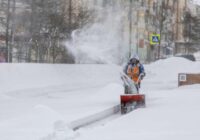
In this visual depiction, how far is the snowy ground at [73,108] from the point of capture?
914 cm

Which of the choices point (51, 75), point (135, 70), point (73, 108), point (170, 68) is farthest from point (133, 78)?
A: point (170, 68)

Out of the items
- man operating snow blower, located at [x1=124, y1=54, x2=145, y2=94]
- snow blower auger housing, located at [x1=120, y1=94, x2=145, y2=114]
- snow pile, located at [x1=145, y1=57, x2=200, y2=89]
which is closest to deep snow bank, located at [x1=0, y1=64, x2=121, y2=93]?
man operating snow blower, located at [x1=124, y1=54, x2=145, y2=94]

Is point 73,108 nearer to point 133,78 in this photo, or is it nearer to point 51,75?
point 133,78

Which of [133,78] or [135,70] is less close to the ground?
[135,70]

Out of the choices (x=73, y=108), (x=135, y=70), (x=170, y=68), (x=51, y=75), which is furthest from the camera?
(x=170, y=68)

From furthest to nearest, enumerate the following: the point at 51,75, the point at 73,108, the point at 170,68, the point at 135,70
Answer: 1. the point at 170,68
2. the point at 51,75
3. the point at 135,70
4. the point at 73,108

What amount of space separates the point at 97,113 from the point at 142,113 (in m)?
1.39

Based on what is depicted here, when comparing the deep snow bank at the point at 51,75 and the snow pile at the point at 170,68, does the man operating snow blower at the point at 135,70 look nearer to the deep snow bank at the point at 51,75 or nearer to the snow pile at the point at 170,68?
→ the deep snow bank at the point at 51,75

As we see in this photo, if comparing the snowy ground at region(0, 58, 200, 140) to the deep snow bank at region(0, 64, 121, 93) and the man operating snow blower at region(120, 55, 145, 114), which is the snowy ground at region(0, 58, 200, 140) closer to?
the deep snow bank at region(0, 64, 121, 93)

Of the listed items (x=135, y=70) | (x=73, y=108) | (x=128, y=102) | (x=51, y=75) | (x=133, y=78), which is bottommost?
(x=73, y=108)

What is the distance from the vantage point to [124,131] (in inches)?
381

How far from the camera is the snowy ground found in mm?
9141

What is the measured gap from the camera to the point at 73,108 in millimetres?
14867

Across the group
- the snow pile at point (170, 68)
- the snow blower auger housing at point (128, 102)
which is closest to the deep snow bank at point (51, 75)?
the snow pile at point (170, 68)
